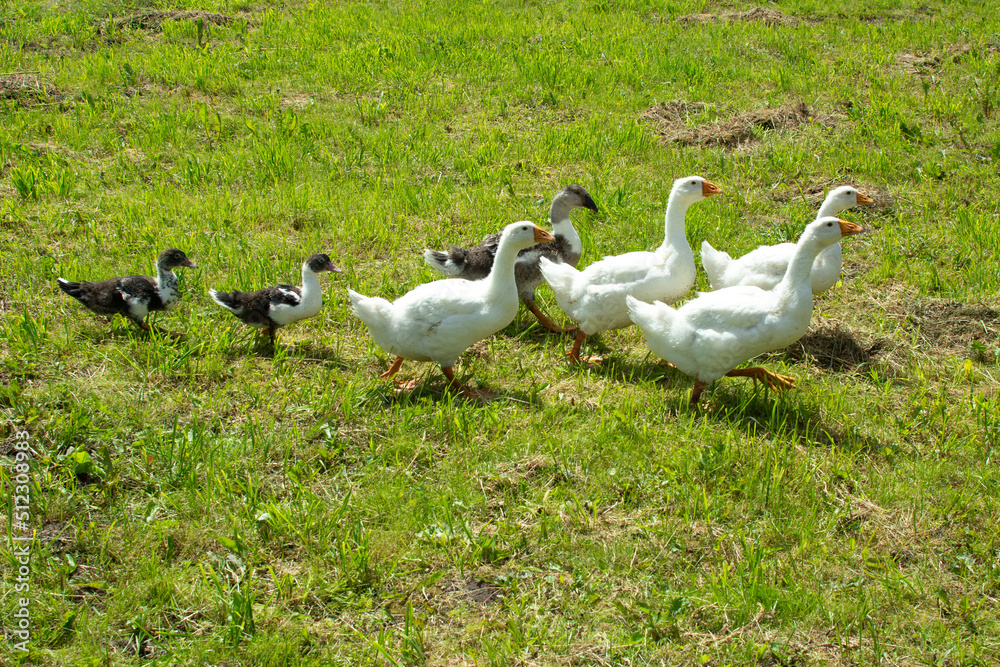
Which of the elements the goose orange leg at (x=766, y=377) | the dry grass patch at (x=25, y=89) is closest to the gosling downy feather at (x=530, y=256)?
the goose orange leg at (x=766, y=377)

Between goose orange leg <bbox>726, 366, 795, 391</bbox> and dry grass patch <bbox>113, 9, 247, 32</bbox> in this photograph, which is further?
dry grass patch <bbox>113, 9, 247, 32</bbox>

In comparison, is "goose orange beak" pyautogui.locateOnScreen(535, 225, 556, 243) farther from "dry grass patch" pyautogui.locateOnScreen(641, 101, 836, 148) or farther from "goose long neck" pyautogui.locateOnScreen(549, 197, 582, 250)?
"dry grass patch" pyautogui.locateOnScreen(641, 101, 836, 148)

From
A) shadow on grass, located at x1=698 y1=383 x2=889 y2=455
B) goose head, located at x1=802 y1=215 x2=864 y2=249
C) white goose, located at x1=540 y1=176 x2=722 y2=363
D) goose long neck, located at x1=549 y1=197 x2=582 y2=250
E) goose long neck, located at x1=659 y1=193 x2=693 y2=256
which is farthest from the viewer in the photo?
goose long neck, located at x1=549 y1=197 x2=582 y2=250

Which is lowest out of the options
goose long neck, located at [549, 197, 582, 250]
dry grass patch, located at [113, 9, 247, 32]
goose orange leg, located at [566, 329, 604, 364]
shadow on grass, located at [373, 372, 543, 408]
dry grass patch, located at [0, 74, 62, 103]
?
shadow on grass, located at [373, 372, 543, 408]

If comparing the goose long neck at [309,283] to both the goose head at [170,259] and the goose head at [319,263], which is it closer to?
the goose head at [319,263]

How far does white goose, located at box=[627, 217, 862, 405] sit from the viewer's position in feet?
16.2

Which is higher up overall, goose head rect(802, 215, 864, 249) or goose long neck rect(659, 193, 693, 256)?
goose head rect(802, 215, 864, 249)

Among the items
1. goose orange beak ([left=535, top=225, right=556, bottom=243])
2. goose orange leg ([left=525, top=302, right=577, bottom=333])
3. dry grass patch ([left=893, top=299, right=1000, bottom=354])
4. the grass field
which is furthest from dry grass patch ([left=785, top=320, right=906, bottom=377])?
goose orange beak ([left=535, top=225, right=556, bottom=243])

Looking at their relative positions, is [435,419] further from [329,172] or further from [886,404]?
[329,172]

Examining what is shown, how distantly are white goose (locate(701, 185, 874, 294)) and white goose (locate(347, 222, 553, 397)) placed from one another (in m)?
1.71

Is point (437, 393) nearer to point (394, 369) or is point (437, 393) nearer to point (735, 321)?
point (394, 369)

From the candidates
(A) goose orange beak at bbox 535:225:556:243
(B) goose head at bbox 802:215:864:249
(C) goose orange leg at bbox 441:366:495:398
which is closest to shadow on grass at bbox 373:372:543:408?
(C) goose orange leg at bbox 441:366:495:398

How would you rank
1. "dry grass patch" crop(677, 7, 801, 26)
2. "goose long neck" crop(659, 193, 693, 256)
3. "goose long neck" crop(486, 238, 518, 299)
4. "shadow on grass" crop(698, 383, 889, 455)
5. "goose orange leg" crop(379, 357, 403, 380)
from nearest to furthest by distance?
"shadow on grass" crop(698, 383, 889, 455), "goose long neck" crop(486, 238, 518, 299), "goose orange leg" crop(379, 357, 403, 380), "goose long neck" crop(659, 193, 693, 256), "dry grass patch" crop(677, 7, 801, 26)

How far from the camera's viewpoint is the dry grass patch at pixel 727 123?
29.7ft
